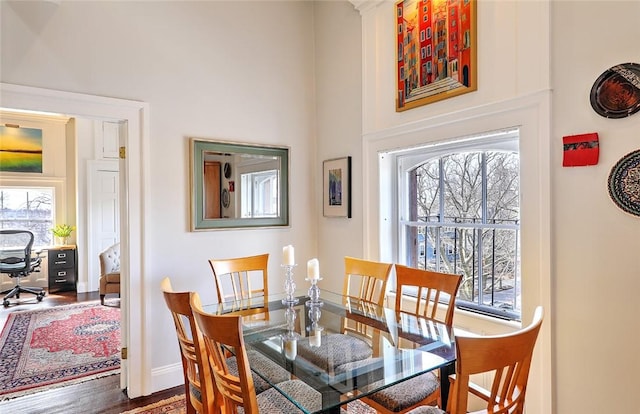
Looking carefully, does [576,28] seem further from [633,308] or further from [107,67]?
[107,67]

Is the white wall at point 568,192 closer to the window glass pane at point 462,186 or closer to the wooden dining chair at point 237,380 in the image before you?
the window glass pane at point 462,186

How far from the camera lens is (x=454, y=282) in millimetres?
2076

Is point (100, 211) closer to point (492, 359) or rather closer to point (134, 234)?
point (134, 234)

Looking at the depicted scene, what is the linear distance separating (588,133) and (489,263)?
39.5 inches

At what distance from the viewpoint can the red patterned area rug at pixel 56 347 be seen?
9.95 ft

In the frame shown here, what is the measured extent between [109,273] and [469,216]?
479 centimetres

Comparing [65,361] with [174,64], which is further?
[65,361]

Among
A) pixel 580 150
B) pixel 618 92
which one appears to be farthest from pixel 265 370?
pixel 618 92

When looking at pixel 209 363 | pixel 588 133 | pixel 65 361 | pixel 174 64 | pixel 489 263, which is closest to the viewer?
pixel 209 363

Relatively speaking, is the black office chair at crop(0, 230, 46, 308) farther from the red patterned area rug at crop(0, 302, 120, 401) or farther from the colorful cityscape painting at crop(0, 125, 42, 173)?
the colorful cityscape painting at crop(0, 125, 42, 173)

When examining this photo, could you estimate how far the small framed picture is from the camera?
332 cm

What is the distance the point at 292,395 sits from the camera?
5.05ft

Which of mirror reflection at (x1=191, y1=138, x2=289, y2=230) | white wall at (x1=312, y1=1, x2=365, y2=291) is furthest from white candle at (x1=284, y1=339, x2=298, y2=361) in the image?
mirror reflection at (x1=191, y1=138, x2=289, y2=230)

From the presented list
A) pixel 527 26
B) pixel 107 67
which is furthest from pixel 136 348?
pixel 527 26
